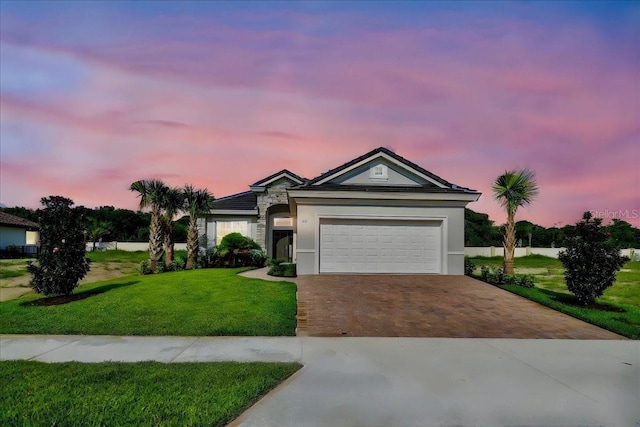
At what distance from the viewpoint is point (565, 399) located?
468cm

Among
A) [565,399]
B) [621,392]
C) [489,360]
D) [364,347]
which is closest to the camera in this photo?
[565,399]

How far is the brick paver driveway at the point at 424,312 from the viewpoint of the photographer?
8.30 meters

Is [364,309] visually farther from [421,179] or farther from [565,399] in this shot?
[421,179]

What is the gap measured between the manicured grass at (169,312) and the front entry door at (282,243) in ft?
38.8

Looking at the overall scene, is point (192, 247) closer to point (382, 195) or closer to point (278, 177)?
point (278, 177)

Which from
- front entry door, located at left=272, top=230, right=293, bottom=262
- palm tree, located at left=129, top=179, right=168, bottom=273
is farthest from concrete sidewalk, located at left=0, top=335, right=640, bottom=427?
front entry door, located at left=272, top=230, right=293, bottom=262

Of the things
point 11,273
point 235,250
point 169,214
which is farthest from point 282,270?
point 11,273

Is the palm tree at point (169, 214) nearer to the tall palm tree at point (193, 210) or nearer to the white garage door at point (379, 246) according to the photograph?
the tall palm tree at point (193, 210)

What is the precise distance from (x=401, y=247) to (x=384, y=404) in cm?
1250

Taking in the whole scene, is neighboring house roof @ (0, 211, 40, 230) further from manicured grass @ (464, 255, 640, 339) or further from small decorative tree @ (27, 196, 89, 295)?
manicured grass @ (464, 255, 640, 339)

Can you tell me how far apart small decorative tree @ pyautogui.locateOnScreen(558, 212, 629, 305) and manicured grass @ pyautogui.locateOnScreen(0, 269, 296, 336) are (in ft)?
26.9

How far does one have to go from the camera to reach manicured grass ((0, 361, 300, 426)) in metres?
3.97

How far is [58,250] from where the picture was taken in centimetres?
1133

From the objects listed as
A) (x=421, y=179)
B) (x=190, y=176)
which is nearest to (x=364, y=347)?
(x=421, y=179)
